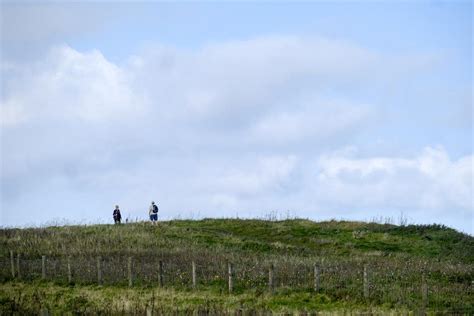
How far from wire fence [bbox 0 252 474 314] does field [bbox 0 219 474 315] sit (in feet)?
0.18

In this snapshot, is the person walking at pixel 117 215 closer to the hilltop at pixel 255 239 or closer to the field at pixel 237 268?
the hilltop at pixel 255 239

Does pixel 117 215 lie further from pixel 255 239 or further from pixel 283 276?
pixel 283 276

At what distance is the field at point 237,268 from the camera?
106ft

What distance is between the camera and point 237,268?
1647 inches

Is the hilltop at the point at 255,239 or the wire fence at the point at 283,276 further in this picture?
the hilltop at the point at 255,239

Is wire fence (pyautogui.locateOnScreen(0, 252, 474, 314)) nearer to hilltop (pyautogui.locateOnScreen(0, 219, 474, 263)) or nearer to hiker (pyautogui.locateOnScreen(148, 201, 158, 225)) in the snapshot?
hilltop (pyautogui.locateOnScreen(0, 219, 474, 263))

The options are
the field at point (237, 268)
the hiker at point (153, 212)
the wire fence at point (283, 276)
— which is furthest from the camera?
the hiker at point (153, 212)

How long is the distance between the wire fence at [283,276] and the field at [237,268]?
56 mm

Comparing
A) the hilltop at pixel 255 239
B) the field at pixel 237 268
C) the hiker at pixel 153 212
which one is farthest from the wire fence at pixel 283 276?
the hiker at pixel 153 212

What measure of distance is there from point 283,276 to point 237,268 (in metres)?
3.54

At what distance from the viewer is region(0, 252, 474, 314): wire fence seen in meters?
33.7

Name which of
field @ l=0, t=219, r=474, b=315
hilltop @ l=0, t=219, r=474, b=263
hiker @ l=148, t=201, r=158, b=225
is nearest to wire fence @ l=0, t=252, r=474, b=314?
field @ l=0, t=219, r=474, b=315

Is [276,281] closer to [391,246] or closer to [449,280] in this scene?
[449,280]

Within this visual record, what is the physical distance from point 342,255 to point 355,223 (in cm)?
1249
